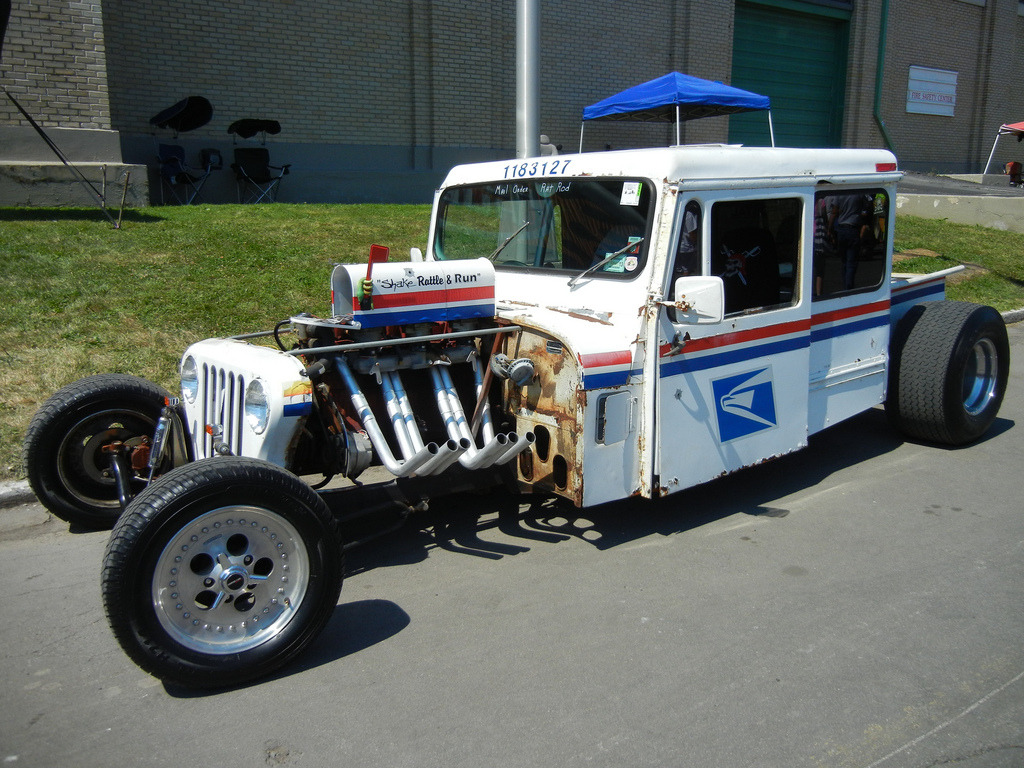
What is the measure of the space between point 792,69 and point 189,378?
2037 centimetres

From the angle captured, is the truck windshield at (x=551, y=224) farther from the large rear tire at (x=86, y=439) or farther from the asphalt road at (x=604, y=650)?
the large rear tire at (x=86, y=439)

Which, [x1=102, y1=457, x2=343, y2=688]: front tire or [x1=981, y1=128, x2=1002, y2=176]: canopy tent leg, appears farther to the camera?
[x1=981, y1=128, x2=1002, y2=176]: canopy tent leg

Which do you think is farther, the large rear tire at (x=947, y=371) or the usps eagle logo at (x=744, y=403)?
the large rear tire at (x=947, y=371)

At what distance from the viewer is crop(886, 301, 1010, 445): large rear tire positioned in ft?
18.7

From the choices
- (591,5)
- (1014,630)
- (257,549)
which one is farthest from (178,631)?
(591,5)

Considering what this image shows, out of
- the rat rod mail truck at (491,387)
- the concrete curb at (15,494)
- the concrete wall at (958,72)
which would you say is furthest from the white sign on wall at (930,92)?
the concrete curb at (15,494)

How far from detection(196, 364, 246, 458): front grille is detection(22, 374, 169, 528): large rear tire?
0.46 metres

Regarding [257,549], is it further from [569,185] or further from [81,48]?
[81,48]

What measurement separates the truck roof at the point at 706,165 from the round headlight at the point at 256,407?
6.75ft

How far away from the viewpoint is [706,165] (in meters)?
4.34

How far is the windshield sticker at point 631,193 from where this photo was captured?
4.33 meters

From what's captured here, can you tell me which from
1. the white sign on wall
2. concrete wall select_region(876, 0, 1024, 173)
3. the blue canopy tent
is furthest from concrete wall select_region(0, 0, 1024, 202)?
the white sign on wall

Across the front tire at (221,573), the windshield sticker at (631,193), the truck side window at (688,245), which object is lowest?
the front tire at (221,573)

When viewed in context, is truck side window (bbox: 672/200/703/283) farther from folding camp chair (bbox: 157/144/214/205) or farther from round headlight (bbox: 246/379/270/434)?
folding camp chair (bbox: 157/144/214/205)
